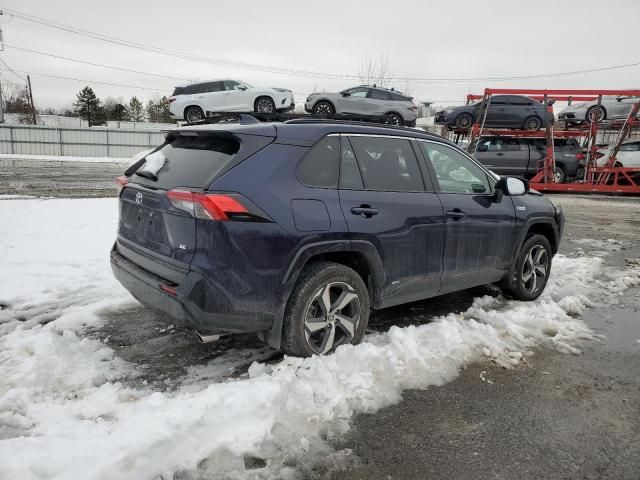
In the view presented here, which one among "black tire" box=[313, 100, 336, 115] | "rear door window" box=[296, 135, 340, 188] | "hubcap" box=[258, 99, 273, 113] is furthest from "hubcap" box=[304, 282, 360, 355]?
"hubcap" box=[258, 99, 273, 113]

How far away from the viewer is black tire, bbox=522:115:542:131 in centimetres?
1661

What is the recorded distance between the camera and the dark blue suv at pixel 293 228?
2.94 meters

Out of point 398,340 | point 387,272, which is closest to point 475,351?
point 398,340

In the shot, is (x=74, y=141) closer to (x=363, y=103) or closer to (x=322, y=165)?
(x=363, y=103)

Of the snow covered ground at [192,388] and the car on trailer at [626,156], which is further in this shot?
the car on trailer at [626,156]

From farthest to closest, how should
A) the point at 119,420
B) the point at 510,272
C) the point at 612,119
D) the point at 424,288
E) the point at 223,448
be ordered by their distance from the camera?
the point at 612,119 → the point at 510,272 → the point at 424,288 → the point at 119,420 → the point at 223,448

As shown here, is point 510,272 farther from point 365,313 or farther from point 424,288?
point 365,313

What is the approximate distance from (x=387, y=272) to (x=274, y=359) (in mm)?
1093

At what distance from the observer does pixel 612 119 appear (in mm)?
17312

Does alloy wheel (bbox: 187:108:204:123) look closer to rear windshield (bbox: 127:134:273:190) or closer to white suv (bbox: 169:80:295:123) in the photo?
white suv (bbox: 169:80:295:123)

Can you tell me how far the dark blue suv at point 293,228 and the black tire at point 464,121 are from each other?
571 inches

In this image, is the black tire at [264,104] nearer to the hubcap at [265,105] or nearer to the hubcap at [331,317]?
the hubcap at [265,105]

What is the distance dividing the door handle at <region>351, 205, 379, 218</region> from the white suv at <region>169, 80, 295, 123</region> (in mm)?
14271

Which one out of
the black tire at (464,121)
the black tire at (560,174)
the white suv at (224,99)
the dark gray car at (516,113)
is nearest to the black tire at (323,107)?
the white suv at (224,99)
